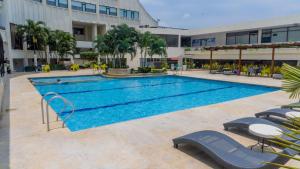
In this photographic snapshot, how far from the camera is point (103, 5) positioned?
1345 inches

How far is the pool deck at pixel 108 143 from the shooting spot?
4.05 metres

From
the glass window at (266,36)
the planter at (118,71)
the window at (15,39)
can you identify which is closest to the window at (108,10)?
the window at (15,39)

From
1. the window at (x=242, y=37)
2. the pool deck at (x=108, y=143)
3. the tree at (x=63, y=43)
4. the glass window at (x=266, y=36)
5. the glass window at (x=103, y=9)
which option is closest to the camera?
the pool deck at (x=108, y=143)

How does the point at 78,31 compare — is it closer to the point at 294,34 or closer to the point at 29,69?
the point at 29,69

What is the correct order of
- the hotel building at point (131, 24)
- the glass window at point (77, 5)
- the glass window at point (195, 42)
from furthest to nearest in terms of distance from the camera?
the glass window at point (195, 42), the glass window at point (77, 5), the hotel building at point (131, 24)

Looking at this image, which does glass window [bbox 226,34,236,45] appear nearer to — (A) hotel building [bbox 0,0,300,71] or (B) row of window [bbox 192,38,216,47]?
(A) hotel building [bbox 0,0,300,71]

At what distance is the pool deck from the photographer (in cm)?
405

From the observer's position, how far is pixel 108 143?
4.93m

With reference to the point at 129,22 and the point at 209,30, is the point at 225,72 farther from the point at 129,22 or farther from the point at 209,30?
the point at 129,22

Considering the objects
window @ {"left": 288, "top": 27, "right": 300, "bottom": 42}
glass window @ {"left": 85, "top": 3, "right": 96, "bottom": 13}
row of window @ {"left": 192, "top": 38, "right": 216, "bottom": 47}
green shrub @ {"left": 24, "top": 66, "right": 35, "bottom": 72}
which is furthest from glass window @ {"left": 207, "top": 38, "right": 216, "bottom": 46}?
green shrub @ {"left": 24, "top": 66, "right": 35, "bottom": 72}

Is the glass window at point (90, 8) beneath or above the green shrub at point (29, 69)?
above

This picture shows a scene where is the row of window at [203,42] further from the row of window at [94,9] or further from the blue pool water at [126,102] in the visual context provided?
the blue pool water at [126,102]

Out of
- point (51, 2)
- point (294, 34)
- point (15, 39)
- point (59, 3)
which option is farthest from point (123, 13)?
point (294, 34)

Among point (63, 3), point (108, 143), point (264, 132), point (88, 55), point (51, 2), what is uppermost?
point (63, 3)
